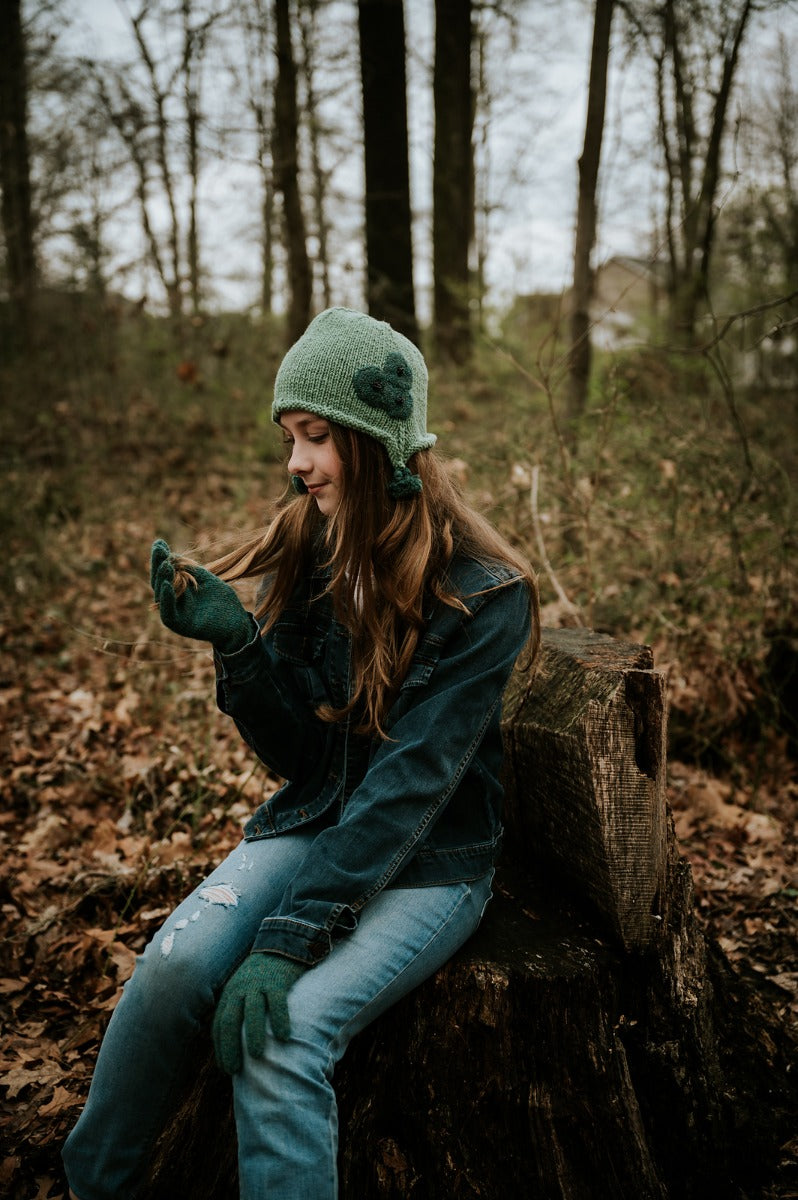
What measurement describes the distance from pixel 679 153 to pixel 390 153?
802 centimetres

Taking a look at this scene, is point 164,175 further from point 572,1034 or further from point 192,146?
point 572,1034

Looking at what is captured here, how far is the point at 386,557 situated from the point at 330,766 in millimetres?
635

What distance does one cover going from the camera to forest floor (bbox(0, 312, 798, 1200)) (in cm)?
292

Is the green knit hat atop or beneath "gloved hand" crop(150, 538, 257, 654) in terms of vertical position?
atop

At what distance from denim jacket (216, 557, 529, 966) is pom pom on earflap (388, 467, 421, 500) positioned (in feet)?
0.76

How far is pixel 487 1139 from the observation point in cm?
207

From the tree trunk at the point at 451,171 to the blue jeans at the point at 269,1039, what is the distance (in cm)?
1036

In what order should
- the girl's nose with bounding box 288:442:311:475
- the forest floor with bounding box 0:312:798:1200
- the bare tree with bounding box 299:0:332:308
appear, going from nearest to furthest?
the girl's nose with bounding box 288:442:311:475
the forest floor with bounding box 0:312:798:1200
the bare tree with bounding box 299:0:332:308

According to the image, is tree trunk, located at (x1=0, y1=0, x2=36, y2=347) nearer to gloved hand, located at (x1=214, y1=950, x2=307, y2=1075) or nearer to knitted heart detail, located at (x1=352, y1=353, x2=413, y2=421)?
knitted heart detail, located at (x1=352, y1=353, x2=413, y2=421)

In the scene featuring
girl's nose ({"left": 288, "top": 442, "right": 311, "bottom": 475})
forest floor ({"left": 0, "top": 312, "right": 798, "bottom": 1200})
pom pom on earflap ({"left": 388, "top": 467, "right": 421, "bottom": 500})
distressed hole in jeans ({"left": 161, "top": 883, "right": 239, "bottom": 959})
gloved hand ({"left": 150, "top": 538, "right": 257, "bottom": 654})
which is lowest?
forest floor ({"left": 0, "top": 312, "right": 798, "bottom": 1200})

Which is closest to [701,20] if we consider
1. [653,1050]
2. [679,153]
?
[653,1050]

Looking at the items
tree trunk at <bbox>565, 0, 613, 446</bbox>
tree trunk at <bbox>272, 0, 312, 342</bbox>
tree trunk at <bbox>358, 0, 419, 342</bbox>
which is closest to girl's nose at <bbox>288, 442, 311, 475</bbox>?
tree trunk at <bbox>565, 0, 613, 446</bbox>

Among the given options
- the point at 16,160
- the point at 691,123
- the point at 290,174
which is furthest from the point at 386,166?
the point at 691,123

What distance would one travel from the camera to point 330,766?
249 centimetres
